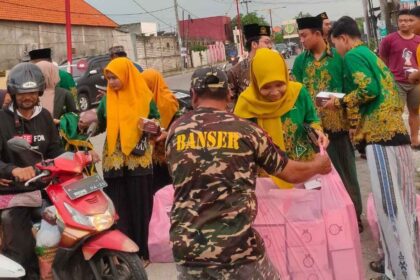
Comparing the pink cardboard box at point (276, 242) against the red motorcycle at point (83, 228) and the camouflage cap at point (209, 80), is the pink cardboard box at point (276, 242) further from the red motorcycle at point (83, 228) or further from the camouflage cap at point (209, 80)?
the red motorcycle at point (83, 228)

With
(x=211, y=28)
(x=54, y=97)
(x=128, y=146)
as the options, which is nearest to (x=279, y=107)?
(x=128, y=146)

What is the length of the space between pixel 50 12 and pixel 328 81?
33314 millimetres

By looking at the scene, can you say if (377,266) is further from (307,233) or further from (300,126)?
(307,233)

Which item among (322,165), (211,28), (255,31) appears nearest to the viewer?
(322,165)

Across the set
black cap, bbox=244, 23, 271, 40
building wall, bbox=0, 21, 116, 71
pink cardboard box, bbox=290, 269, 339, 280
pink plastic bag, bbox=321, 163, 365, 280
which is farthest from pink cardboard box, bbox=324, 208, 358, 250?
building wall, bbox=0, 21, 116, 71

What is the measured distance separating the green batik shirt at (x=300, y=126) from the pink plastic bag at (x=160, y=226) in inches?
37.6

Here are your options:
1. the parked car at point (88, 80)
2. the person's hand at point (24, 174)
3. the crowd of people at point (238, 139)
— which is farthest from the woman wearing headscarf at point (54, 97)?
the parked car at point (88, 80)

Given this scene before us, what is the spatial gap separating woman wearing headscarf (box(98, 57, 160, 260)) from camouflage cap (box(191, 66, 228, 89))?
2101 mm

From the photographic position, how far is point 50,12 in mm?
34875

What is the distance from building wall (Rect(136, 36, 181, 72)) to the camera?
40.7 metres

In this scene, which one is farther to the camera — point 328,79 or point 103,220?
point 328,79

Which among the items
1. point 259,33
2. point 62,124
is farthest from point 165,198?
point 259,33

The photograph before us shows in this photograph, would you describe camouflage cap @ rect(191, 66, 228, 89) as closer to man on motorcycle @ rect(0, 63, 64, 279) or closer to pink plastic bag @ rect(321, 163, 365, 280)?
pink plastic bag @ rect(321, 163, 365, 280)

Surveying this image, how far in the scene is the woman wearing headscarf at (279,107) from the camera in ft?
9.87
